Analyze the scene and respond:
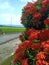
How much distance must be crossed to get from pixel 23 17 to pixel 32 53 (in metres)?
2.83

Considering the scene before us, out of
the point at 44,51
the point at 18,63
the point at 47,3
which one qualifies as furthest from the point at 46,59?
the point at 47,3

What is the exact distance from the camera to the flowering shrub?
7555 mm

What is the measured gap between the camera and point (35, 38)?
833cm

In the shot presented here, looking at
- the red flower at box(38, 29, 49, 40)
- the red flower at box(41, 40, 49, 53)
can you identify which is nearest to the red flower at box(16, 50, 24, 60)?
the red flower at box(38, 29, 49, 40)

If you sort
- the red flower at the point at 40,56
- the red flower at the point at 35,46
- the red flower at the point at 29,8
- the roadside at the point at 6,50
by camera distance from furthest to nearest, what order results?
1. the roadside at the point at 6,50
2. the red flower at the point at 29,8
3. the red flower at the point at 35,46
4. the red flower at the point at 40,56

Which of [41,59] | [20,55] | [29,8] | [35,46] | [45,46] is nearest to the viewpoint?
[41,59]

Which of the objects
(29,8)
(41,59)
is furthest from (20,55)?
(29,8)

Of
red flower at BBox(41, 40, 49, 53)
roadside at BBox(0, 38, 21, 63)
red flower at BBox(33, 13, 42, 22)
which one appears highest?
red flower at BBox(33, 13, 42, 22)

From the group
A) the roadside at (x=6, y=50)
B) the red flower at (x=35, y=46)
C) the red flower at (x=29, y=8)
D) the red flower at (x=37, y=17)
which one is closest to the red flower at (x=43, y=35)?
the red flower at (x=35, y=46)

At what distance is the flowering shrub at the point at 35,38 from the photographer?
24.8 feet

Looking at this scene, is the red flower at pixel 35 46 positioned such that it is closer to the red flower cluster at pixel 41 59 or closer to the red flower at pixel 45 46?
the red flower at pixel 45 46

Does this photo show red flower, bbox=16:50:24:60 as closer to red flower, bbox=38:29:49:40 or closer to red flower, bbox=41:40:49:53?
red flower, bbox=38:29:49:40

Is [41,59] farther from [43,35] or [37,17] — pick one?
[37,17]

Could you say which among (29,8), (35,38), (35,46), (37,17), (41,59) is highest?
(29,8)
